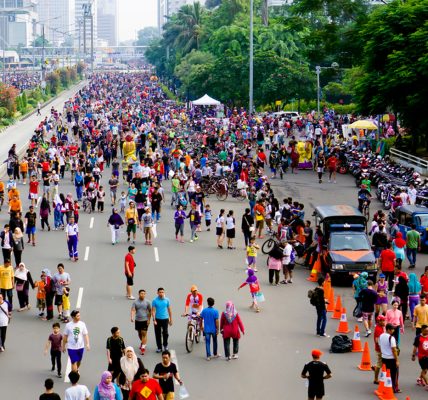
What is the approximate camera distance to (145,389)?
14.6 meters

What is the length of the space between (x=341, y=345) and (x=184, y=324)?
3.47 meters

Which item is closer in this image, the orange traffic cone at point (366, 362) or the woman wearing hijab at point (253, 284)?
the orange traffic cone at point (366, 362)

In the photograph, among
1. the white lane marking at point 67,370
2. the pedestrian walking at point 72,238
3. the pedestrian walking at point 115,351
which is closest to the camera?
the pedestrian walking at point 115,351

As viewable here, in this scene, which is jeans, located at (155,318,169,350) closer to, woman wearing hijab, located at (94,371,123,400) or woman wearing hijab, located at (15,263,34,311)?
woman wearing hijab, located at (15,263,34,311)

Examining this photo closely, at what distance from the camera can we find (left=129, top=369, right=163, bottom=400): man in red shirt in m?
14.6

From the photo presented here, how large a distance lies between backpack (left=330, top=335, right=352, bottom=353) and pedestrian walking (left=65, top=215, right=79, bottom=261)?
9696mm

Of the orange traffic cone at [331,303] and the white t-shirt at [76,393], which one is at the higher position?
the white t-shirt at [76,393]

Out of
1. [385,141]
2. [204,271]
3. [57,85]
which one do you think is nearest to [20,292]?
[204,271]

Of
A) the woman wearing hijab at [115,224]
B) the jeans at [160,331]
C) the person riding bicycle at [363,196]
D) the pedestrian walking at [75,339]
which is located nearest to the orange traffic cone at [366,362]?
the jeans at [160,331]

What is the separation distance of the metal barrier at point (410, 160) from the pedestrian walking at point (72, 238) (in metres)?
19.7

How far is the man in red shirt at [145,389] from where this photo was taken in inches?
574

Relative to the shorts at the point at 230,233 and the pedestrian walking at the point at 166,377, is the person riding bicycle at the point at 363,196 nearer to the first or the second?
the shorts at the point at 230,233

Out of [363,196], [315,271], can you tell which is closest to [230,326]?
[315,271]

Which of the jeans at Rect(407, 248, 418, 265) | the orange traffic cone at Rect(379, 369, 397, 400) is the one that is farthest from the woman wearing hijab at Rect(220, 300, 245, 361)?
the jeans at Rect(407, 248, 418, 265)
